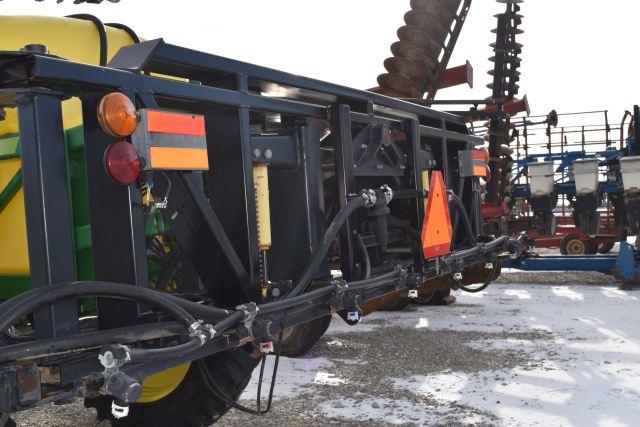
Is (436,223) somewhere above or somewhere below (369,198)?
below

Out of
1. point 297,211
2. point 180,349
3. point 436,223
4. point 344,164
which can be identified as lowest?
point 180,349

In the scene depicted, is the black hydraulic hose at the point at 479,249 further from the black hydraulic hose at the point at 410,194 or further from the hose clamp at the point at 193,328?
the hose clamp at the point at 193,328

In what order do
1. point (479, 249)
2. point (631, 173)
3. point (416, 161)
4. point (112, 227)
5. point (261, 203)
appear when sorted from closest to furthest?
1. point (112, 227)
2. point (261, 203)
3. point (416, 161)
4. point (479, 249)
5. point (631, 173)

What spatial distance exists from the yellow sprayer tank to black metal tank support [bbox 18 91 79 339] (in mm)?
686

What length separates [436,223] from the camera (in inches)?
158

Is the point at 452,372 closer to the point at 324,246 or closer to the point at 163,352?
the point at 324,246

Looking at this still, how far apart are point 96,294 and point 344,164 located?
5.24 feet

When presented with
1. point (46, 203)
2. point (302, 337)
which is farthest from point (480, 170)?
point (46, 203)

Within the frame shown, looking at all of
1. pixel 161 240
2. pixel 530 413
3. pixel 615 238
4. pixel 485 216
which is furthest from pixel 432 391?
pixel 615 238

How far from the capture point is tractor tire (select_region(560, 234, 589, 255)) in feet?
37.1

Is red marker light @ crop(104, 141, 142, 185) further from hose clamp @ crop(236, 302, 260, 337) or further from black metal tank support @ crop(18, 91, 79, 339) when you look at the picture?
hose clamp @ crop(236, 302, 260, 337)

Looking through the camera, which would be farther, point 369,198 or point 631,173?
point 631,173

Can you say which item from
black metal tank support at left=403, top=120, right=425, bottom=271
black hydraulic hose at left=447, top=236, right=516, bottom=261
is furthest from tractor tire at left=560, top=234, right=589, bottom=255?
black metal tank support at left=403, top=120, right=425, bottom=271

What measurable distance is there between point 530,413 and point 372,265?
1124 mm
